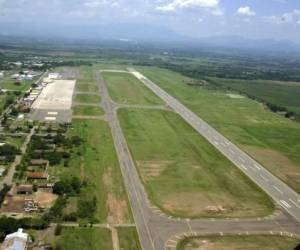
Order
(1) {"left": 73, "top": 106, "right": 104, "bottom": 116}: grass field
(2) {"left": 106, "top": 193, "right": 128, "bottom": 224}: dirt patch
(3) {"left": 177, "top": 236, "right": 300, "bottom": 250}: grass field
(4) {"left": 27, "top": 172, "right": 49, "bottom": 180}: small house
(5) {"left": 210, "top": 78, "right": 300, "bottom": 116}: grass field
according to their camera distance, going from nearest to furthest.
A: (3) {"left": 177, "top": 236, "right": 300, "bottom": 250}: grass field, (2) {"left": 106, "top": 193, "right": 128, "bottom": 224}: dirt patch, (4) {"left": 27, "top": 172, "right": 49, "bottom": 180}: small house, (1) {"left": 73, "top": 106, "right": 104, "bottom": 116}: grass field, (5) {"left": 210, "top": 78, "right": 300, "bottom": 116}: grass field

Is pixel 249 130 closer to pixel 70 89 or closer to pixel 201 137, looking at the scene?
pixel 201 137

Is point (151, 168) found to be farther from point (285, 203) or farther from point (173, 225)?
point (285, 203)

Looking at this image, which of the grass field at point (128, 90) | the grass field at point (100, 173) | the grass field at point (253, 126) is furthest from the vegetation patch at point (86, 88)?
the grass field at point (100, 173)

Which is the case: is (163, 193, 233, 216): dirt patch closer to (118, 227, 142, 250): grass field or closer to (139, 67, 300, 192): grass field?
(118, 227, 142, 250): grass field

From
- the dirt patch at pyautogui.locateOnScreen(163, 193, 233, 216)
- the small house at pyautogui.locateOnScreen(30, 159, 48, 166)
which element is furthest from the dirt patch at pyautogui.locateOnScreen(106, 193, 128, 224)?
the small house at pyautogui.locateOnScreen(30, 159, 48, 166)

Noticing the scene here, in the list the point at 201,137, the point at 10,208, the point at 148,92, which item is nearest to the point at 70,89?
the point at 148,92
